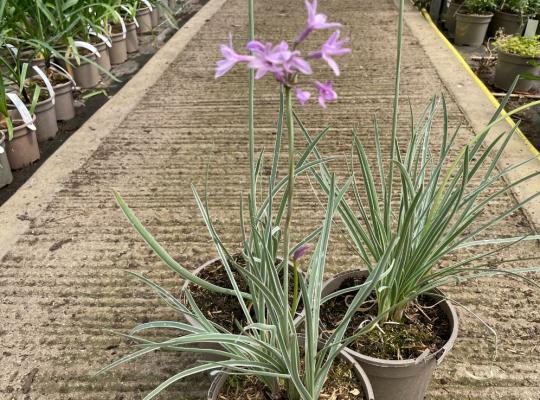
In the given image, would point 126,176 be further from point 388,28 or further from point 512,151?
point 388,28

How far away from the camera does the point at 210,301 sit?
1.21 m

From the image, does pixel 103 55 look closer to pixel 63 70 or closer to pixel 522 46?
pixel 63 70

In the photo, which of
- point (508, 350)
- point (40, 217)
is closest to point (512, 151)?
point (508, 350)

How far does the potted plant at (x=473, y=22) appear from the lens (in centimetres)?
359

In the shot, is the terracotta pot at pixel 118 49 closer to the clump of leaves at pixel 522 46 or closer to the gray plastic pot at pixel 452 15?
the clump of leaves at pixel 522 46

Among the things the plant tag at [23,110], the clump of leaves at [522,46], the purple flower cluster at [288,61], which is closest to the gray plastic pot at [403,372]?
the purple flower cluster at [288,61]

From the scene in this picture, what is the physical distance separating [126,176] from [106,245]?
0.46m

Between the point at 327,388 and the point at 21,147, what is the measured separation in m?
1.79

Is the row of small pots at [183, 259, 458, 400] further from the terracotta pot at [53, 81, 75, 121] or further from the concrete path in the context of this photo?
the terracotta pot at [53, 81, 75, 121]

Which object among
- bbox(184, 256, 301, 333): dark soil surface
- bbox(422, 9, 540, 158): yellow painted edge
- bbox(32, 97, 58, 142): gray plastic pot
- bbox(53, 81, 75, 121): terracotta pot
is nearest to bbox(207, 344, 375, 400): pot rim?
bbox(184, 256, 301, 333): dark soil surface

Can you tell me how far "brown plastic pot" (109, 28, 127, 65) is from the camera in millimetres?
3324

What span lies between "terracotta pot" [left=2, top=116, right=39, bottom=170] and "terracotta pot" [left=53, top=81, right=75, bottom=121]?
1.40ft

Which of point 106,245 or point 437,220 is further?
point 106,245

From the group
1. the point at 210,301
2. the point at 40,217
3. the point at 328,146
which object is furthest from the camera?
the point at 328,146
